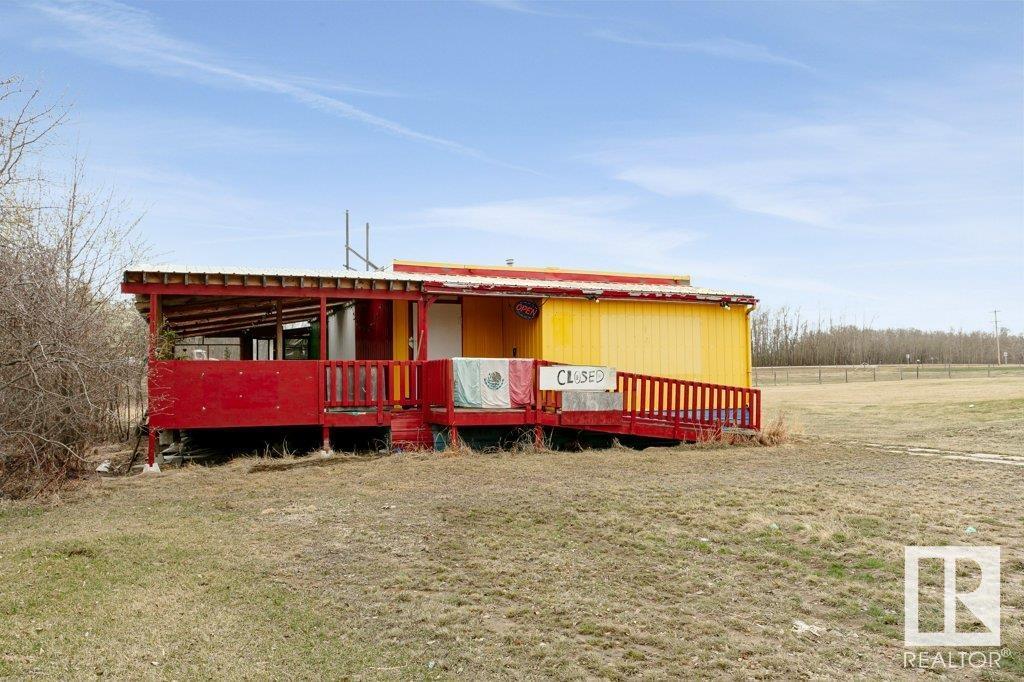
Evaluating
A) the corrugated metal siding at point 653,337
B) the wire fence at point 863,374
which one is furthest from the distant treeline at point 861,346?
the corrugated metal siding at point 653,337

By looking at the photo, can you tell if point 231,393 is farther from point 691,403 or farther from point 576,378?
point 691,403

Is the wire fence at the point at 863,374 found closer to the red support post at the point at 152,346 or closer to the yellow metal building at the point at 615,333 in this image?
the yellow metal building at the point at 615,333

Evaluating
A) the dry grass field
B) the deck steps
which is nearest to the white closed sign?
the deck steps

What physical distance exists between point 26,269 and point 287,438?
6.08m

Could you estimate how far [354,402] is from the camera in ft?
47.5

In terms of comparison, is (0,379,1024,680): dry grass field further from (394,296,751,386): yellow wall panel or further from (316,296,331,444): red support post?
(394,296,751,386): yellow wall panel

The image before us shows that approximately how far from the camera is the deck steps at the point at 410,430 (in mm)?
14453

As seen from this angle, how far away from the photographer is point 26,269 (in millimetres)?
10969

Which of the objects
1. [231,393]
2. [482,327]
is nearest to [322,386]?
[231,393]

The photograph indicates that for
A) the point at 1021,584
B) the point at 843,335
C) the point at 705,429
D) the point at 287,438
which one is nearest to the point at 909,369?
the point at 843,335

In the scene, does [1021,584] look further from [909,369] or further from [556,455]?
[909,369]

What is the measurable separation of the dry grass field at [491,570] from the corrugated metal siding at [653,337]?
4.51 meters

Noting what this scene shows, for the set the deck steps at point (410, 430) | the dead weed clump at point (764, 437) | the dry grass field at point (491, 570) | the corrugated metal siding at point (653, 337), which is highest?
the corrugated metal siding at point (653, 337)

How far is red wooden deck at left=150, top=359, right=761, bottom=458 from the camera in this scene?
44.8ft
